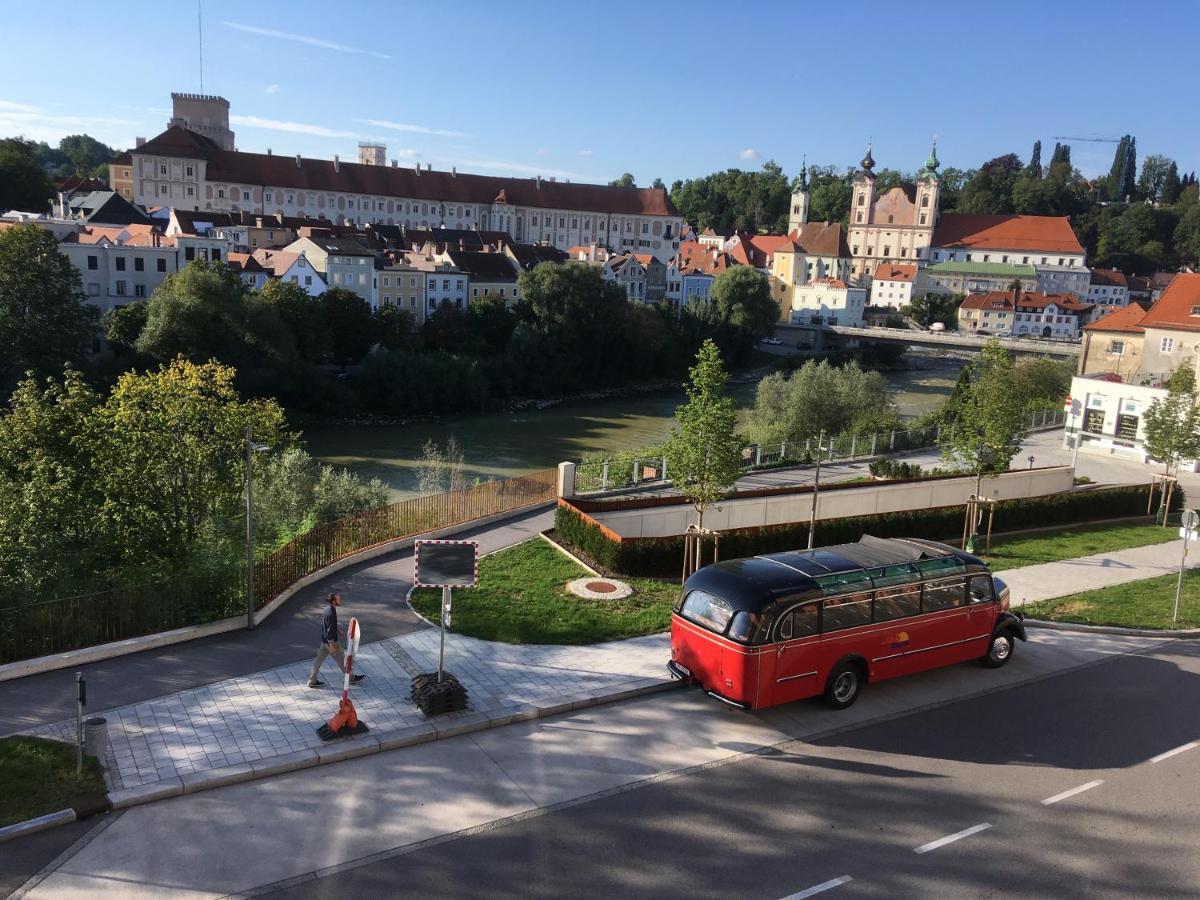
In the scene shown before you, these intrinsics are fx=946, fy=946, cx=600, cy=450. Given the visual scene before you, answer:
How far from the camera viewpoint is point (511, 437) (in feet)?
175

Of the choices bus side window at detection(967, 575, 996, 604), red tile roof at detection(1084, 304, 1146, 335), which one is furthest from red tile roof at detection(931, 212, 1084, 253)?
bus side window at detection(967, 575, 996, 604)

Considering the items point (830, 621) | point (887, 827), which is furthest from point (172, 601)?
point (887, 827)

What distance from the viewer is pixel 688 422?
16828mm

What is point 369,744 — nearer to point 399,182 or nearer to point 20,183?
point 20,183

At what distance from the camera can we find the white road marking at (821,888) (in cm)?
799

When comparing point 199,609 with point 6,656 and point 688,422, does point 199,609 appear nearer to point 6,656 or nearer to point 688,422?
point 6,656

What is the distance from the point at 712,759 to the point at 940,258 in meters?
138

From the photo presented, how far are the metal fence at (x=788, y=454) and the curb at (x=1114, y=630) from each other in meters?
8.52

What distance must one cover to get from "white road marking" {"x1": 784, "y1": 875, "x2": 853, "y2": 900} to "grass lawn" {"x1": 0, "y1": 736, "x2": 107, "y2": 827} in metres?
6.53

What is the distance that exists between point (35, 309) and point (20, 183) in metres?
41.3

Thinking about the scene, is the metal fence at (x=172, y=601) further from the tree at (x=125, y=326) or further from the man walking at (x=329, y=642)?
the tree at (x=125, y=326)

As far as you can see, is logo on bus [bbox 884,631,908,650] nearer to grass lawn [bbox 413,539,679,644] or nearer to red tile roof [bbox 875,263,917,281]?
grass lawn [bbox 413,539,679,644]

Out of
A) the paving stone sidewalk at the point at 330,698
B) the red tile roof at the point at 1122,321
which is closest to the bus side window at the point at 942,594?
the paving stone sidewalk at the point at 330,698

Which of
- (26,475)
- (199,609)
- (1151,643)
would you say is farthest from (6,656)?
(1151,643)
